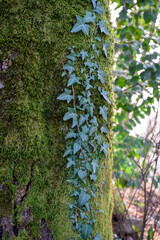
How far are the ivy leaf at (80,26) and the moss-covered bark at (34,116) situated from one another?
0.13 feet

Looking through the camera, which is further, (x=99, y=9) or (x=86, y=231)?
(x=99, y=9)

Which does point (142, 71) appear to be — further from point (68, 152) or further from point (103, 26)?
point (68, 152)

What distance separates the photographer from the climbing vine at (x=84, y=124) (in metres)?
1.17

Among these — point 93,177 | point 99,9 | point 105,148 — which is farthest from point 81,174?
point 99,9

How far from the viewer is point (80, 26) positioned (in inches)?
48.2

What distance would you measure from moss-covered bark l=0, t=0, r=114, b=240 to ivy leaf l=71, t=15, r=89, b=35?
40 mm

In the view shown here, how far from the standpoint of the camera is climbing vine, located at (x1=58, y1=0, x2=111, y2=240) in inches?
46.3

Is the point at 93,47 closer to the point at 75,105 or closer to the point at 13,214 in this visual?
the point at 75,105

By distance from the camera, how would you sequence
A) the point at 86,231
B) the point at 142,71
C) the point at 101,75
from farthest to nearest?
the point at 142,71 → the point at 101,75 → the point at 86,231

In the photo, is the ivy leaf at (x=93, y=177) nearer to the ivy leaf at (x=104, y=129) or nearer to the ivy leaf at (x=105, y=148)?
the ivy leaf at (x=105, y=148)

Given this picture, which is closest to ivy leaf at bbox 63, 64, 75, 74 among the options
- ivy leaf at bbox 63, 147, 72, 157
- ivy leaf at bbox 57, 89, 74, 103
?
ivy leaf at bbox 57, 89, 74, 103

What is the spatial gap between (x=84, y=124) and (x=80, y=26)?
2.09ft

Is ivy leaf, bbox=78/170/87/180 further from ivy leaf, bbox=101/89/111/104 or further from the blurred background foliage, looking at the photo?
the blurred background foliage

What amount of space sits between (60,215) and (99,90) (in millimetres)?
842
